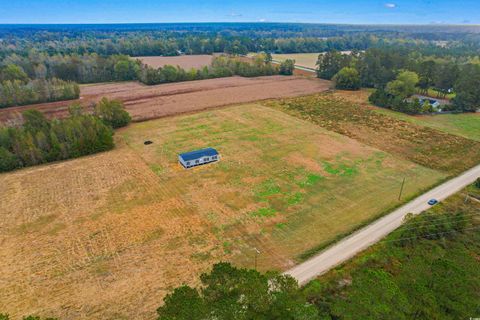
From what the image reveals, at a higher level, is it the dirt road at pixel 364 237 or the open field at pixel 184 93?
the open field at pixel 184 93

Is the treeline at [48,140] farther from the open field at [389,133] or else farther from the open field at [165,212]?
the open field at [389,133]

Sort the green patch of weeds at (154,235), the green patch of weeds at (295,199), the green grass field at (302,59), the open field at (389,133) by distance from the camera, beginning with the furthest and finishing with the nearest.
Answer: the green grass field at (302,59) → the open field at (389,133) → the green patch of weeds at (295,199) → the green patch of weeds at (154,235)

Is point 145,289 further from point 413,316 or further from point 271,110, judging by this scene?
point 271,110

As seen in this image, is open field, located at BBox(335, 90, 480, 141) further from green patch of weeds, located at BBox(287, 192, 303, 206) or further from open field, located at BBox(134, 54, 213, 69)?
open field, located at BBox(134, 54, 213, 69)

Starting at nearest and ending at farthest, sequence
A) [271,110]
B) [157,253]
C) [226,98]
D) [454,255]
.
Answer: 1. [454,255]
2. [157,253]
3. [271,110]
4. [226,98]

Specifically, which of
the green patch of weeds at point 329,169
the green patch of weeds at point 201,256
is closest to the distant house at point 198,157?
the green patch of weeds at point 329,169

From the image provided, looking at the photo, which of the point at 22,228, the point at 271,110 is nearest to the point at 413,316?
the point at 22,228
